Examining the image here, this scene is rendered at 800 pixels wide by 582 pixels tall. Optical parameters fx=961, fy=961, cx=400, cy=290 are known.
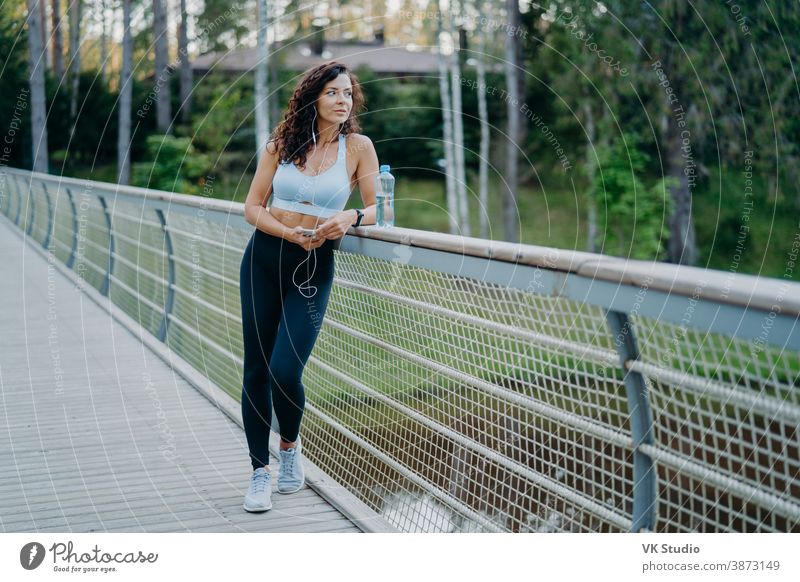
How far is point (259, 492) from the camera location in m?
3.00

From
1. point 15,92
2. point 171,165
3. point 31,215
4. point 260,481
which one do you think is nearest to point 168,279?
point 260,481

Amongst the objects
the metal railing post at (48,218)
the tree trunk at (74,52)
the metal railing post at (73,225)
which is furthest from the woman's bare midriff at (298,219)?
the tree trunk at (74,52)

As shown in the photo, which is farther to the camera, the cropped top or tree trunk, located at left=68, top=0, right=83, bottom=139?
tree trunk, located at left=68, top=0, right=83, bottom=139

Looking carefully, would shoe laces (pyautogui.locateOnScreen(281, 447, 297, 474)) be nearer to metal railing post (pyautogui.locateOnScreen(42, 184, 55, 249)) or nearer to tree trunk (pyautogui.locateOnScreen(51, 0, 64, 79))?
metal railing post (pyautogui.locateOnScreen(42, 184, 55, 249))

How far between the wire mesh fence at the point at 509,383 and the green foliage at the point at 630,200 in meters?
15.4

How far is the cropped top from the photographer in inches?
113

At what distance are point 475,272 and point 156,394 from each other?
261 cm

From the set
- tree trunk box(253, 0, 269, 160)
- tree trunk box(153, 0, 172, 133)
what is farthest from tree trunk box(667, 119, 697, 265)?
tree trunk box(153, 0, 172, 133)

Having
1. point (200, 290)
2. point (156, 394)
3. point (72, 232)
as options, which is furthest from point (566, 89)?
point (156, 394)

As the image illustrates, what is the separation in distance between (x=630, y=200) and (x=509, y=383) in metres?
18.7

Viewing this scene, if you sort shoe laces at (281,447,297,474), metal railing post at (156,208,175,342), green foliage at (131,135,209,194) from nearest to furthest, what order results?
shoe laces at (281,447,297,474), metal railing post at (156,208,175,342), green foliage at (131,135,209,194)

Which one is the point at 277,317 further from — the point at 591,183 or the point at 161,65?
the point at 161,65
